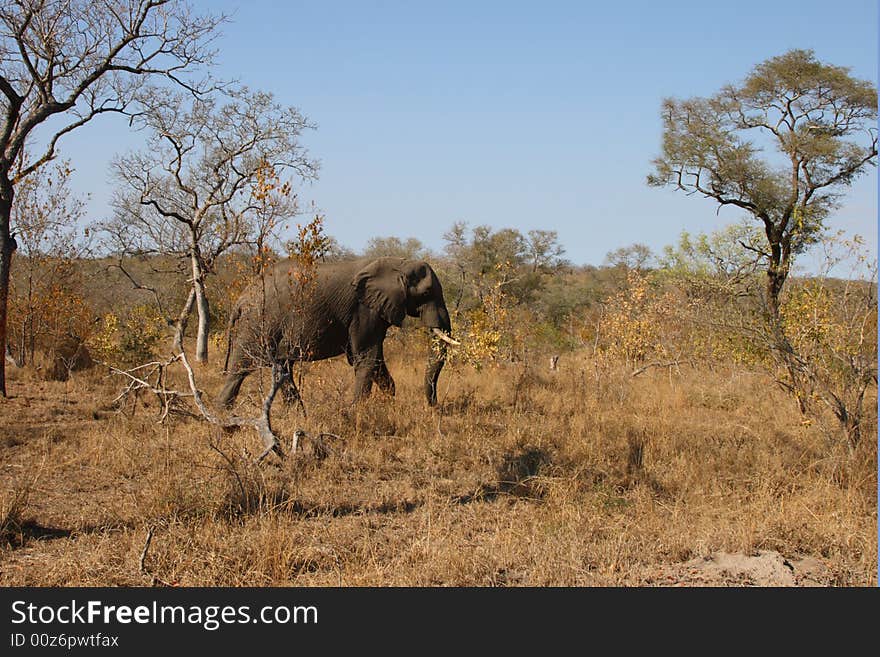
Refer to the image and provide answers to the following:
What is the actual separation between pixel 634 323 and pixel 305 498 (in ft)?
30.2

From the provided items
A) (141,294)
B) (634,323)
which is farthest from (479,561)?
(141,294)

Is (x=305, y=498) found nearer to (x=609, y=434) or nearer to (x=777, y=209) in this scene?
(x=609, y=434)

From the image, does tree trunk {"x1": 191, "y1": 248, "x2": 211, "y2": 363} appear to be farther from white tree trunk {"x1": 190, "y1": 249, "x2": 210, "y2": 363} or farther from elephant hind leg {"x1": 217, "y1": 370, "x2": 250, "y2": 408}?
elephant hind leg {"x1": 217, "y1": 370, "x2": 250, "y2": 408}

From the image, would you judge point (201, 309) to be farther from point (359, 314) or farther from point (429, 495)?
point (429, 495)

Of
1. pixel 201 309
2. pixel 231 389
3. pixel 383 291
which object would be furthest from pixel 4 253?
pixel 201 309

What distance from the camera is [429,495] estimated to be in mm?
6773

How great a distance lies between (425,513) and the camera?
6473 mm

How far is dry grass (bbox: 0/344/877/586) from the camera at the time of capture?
16.8ft

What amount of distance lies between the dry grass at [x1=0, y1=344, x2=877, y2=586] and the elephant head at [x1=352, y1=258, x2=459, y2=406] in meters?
0.72

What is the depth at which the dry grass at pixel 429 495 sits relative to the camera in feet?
16.8

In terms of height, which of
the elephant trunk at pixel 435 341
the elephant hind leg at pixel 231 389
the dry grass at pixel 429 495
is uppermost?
the elephant trunk at pixel 435 341

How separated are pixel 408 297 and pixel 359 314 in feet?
2.57

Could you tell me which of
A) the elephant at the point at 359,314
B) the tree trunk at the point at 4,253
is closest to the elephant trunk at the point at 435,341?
the elephant at the point at 359,314

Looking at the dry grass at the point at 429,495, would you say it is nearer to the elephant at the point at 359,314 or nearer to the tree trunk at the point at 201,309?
the elephant at the point at 359,314
